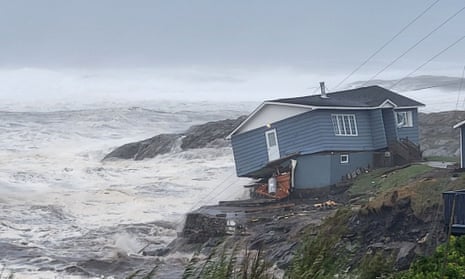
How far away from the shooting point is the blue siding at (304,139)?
27516mm

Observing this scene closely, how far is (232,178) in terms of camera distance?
35406mm

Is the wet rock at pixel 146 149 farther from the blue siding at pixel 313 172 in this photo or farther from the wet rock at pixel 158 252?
the wet rock at pixel 158 252

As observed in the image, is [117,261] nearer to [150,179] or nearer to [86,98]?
[150,179]

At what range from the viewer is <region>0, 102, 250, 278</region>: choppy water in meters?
20.9

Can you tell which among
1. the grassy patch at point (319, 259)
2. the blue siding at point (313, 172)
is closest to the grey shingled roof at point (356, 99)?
the blue siding at point (313, 172)

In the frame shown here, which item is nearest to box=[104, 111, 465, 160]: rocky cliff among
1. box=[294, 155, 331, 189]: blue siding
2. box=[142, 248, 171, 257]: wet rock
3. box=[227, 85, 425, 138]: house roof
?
box=[227, 85, 425, 138]: house roof

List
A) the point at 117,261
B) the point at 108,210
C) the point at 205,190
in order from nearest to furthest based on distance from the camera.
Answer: the point at 117,261 < the point at 108,210 < the point at 205,190

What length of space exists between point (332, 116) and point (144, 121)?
43.4 meters

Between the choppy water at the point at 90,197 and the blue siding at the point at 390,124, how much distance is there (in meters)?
5.46

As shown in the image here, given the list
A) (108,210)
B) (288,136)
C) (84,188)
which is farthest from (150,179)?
(288,136)

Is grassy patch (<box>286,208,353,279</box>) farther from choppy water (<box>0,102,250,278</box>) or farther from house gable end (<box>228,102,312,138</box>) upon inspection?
house gable end (<box>228,102,312,138</box>)

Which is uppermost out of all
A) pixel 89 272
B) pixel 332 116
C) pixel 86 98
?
pixel 86 98

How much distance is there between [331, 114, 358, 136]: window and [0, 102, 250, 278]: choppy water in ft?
15.5

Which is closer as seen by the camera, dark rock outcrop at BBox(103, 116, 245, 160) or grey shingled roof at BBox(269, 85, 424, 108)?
grey shingled roof at BBox(269, 85, 424, 108)
